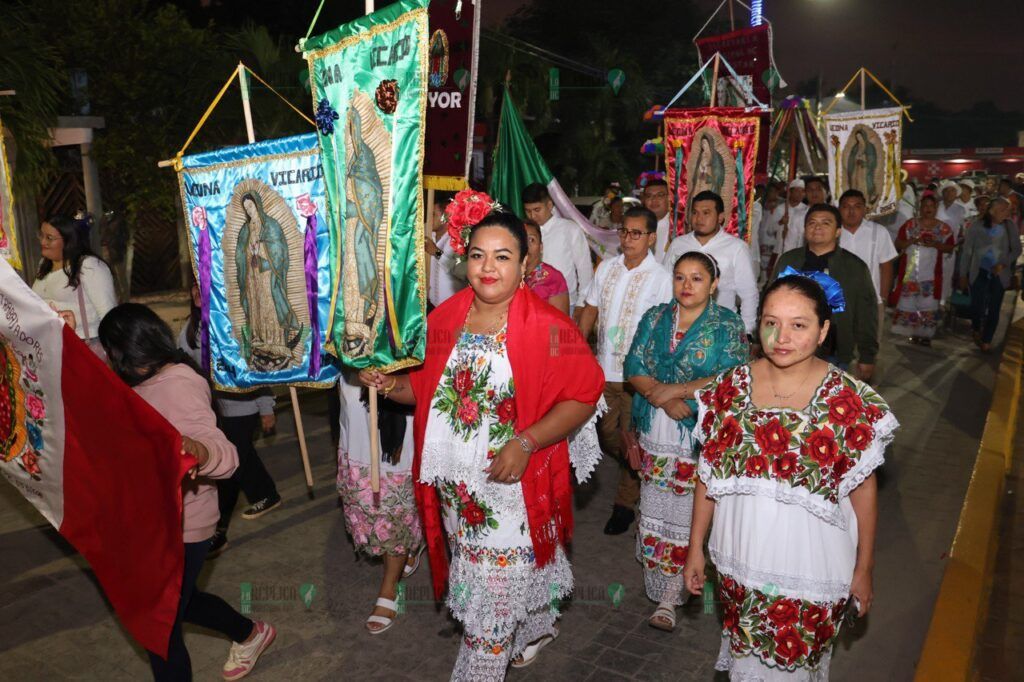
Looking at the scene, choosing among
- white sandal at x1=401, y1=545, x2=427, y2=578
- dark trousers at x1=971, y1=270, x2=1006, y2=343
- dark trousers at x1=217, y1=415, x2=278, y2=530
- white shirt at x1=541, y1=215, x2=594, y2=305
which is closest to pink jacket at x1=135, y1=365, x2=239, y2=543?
white sandal at x1=401, y1=545, x2=427, y2=578

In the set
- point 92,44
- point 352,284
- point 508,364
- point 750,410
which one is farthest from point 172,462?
point 92,44

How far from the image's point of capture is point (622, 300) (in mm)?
5359

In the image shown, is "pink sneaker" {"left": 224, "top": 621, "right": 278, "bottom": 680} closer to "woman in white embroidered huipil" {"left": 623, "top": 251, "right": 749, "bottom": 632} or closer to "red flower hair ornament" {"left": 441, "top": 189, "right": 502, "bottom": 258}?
"woman in white embroidered huipil" {"left": 623, "top": 251, "right": 749, "bottom": 632}

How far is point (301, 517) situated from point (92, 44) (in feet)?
33.6

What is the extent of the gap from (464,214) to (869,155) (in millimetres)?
7710

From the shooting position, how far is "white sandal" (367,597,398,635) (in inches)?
172

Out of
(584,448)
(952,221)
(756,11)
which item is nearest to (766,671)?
(584,448)

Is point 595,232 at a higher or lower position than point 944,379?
higher

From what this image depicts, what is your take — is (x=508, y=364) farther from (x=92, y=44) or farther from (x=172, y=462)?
(x=92, y=44)

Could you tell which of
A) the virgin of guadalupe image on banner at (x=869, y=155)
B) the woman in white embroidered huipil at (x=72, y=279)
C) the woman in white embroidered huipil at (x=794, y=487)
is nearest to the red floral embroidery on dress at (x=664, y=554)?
the woman in white embroidered huipil at (x=794, y=487)

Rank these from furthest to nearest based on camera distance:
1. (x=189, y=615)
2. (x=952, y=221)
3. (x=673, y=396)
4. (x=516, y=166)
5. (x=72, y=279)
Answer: (x=952, y=221) < (x=516, y=166) < (x=72, y=279) < (x=673, y=396) < (x=189, y=615)

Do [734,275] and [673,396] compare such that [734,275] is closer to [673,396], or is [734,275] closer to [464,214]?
[673,396]

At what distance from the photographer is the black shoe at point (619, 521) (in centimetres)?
555

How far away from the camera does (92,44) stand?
1289 cm
